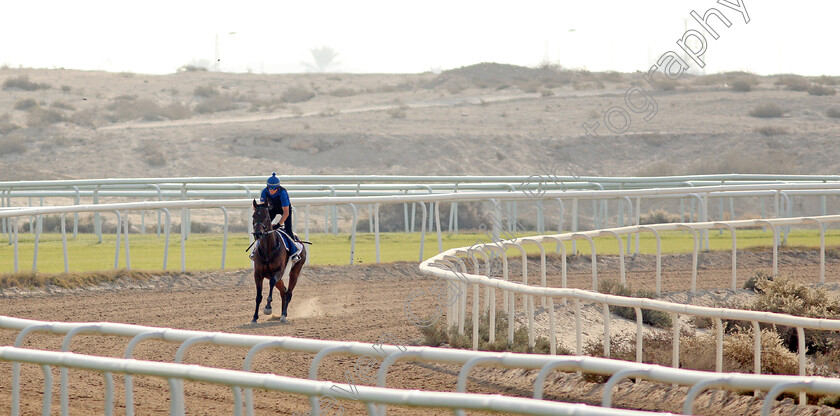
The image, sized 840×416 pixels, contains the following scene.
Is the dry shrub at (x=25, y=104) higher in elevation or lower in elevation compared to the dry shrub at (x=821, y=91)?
lower

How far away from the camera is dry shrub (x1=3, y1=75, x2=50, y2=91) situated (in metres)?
55.6

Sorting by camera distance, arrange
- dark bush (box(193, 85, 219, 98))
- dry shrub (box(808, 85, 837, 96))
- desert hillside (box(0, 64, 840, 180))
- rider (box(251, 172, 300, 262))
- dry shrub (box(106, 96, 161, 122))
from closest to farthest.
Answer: rider (box(251, 172, 300, 262)) < desert hillside (box(0, 64, 840, 180)) < dry shrub (box(106, 96, 161, 122)) < dry shrub (box(808, 85, 837, 96)) < dark bush (box(193, 85, 219, 98))

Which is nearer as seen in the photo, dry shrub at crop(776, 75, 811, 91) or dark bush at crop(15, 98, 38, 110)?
dark bush at crop(15, 98, 38, 110)

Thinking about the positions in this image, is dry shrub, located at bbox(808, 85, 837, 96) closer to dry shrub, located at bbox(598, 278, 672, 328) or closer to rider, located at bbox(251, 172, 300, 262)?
dry shrub, located at bbox(598, 278, 672, 328)

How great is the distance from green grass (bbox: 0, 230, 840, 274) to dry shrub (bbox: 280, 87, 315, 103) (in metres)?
39.5

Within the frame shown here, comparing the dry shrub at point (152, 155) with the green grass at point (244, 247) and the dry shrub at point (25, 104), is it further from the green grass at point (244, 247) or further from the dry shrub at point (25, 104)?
the green grass at point (244, 247)

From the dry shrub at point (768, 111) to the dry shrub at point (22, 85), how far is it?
3704 cm

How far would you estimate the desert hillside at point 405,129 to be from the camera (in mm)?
41219

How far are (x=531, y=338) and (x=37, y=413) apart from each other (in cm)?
431

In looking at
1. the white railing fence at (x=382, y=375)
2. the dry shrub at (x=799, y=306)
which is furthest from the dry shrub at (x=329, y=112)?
the white railing fence at (x=382, y=375)

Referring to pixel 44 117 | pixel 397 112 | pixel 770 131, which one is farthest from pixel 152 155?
pixel 770 131

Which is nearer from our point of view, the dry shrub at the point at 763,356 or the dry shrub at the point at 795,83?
the dry shrub at the point at 763,356

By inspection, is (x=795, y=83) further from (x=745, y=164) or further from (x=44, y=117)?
(x=44, y=117)

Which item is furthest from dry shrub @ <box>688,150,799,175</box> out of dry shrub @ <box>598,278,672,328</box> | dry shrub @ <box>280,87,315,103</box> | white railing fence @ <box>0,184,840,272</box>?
dry shrub @ <box>598,278,672,328</box>
